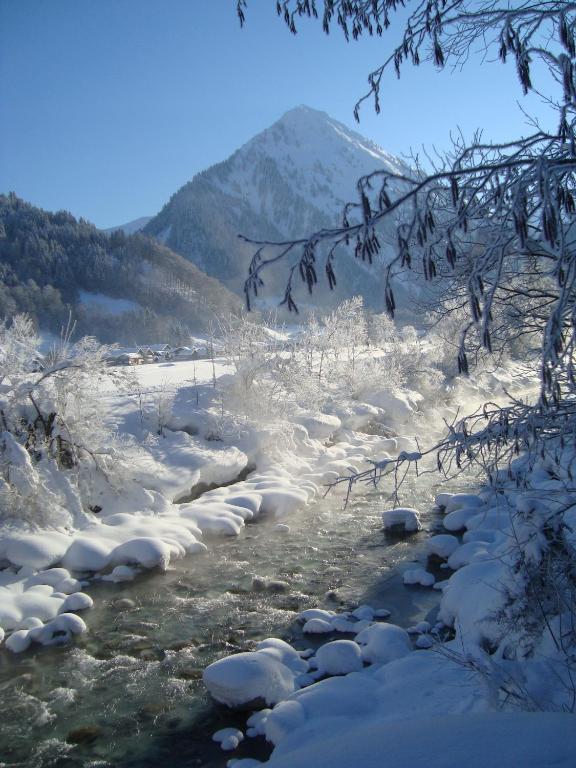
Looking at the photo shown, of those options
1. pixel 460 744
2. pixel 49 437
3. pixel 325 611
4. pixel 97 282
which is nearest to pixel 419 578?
pixel 325 611

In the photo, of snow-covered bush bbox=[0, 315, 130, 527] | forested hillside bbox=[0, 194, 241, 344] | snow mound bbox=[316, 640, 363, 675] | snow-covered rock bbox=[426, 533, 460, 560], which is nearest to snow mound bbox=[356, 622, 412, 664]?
snow mound bbox=[316, 640, 363, 675]

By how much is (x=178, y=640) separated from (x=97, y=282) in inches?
3777

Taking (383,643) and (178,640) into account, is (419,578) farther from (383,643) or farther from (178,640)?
(178,640)

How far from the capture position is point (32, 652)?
27.6 feet

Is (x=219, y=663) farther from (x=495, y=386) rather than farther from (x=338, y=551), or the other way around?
(x=495, y=386)

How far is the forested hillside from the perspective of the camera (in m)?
84.7

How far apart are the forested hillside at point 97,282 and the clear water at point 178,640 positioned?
76008 millimetres

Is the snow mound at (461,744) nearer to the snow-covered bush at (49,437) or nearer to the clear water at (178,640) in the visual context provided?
the clear water at (178,640)

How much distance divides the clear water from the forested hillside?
249 feet

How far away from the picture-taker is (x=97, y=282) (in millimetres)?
96062

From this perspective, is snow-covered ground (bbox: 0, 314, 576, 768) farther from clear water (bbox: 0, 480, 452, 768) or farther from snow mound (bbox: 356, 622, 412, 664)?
clear water (bbox: 0, 480, 452, 768)

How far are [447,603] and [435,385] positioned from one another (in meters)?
23.5

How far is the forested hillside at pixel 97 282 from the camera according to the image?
8469cm

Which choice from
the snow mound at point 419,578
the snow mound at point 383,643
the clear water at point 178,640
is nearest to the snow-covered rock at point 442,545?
the clear water at point 178,640
